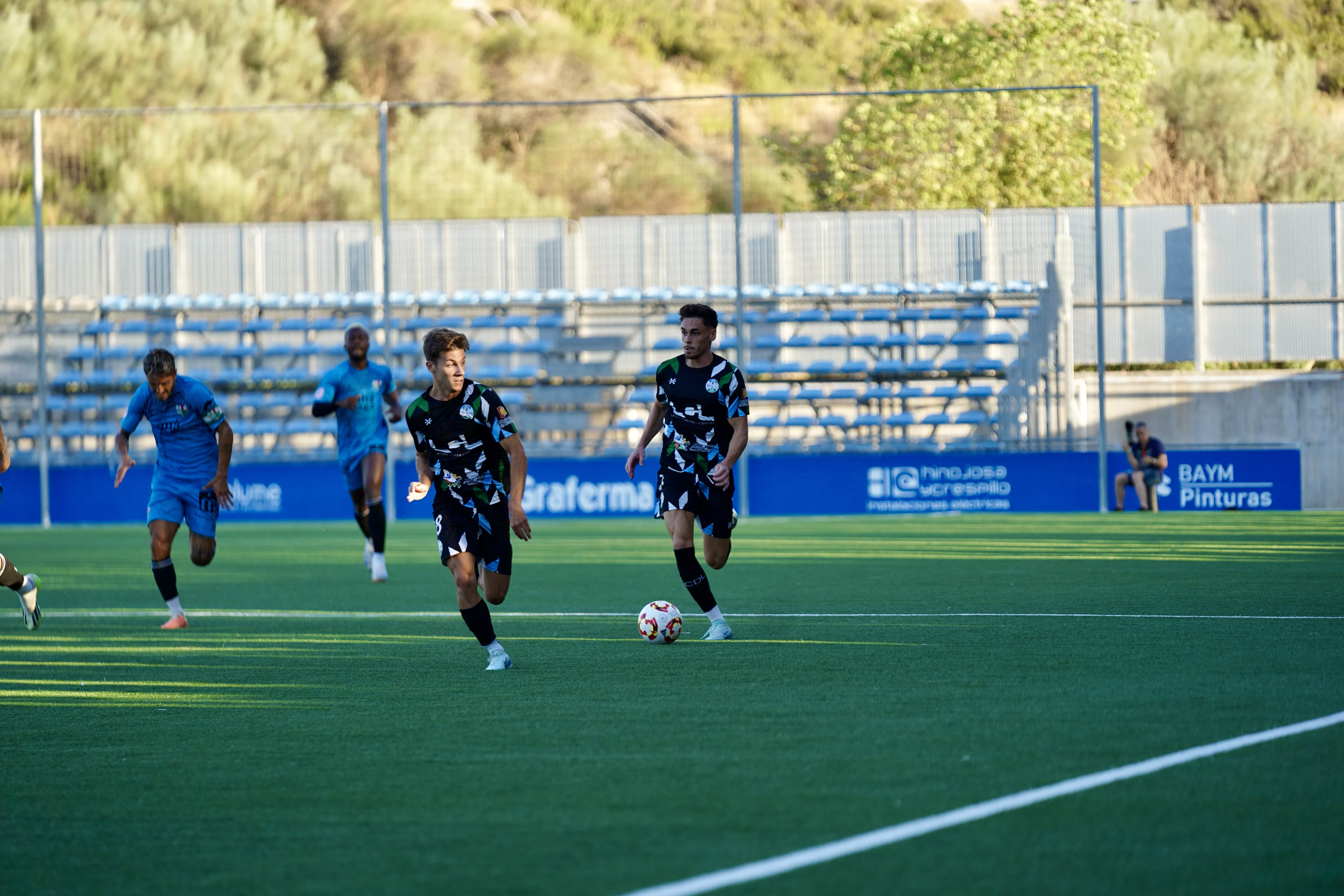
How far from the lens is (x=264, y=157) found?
38500 millimetres

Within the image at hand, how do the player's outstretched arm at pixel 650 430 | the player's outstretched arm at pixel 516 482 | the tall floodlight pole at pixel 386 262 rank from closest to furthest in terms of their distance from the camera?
the player's outstretched arm at pixel 516 482 → the player's outstretched arm at pixel 650 430 → the tall floodlight pole at pixel 386 262

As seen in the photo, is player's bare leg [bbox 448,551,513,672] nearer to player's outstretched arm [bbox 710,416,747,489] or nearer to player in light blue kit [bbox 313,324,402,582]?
player's outstretched arm [bbox 710,416,747,489]

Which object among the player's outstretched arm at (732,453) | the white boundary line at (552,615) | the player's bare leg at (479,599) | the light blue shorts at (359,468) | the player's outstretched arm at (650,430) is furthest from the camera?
the light blue shorts at (359,468)

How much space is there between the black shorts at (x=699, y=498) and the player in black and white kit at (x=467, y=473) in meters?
1.26

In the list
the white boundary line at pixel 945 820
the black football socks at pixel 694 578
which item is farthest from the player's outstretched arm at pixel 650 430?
the white boundary line at pixel 945 820

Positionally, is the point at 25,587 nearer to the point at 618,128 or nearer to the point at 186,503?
the point at 186,503

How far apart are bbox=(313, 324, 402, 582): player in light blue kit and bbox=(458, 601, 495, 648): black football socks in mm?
5275

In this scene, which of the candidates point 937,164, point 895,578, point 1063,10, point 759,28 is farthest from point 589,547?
point 759,28

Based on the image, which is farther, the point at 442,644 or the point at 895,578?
the point at 895,578

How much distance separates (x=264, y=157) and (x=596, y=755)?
3519 cm

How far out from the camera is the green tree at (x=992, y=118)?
117 ft

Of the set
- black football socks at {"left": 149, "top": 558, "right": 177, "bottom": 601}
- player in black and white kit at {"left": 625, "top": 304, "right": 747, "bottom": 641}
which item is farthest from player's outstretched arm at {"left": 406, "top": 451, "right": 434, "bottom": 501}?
black football socks at {"left": 149, "top": 558, "right": 177, "bottom": 601}

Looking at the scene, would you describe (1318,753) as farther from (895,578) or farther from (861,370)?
(861,370)

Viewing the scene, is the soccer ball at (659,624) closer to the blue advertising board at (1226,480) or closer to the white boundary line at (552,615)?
the white boundary line at (552,615)
